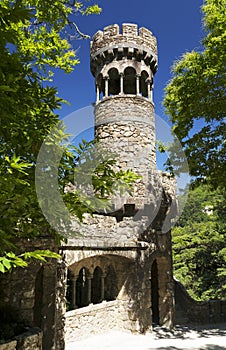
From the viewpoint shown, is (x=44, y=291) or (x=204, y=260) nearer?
(x=44, y=291)

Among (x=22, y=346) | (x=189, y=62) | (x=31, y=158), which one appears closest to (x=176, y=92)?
(x=189, y=62)

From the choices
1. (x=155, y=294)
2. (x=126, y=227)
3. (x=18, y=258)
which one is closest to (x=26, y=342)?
(x=18, y=258)

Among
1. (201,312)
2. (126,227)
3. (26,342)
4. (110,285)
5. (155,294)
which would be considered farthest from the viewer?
(155,294)

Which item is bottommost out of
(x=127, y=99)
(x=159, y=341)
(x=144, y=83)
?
(x=159, y=341)

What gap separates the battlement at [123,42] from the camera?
13.6 m

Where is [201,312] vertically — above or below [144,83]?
below

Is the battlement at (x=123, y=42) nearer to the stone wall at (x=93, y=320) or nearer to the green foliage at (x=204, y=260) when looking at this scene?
the green foliage at (x=204, y=260)

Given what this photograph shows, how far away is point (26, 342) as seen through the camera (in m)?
4.41

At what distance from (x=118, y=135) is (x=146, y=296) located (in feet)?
22.1

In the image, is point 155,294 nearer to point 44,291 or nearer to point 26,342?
point 44,291

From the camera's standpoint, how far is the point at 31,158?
436 cm

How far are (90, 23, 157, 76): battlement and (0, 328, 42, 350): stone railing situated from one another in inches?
483

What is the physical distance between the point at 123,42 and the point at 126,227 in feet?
28.7

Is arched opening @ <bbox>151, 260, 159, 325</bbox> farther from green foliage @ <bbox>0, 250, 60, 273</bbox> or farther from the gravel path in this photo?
green foliage @ <bbox>0, 250, 60, 273</bbox>
